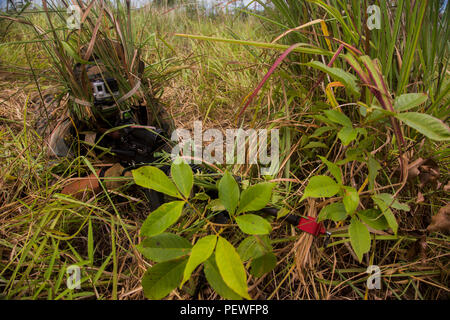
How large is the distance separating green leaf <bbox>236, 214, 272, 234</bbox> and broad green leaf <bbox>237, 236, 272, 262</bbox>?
8 centimetres

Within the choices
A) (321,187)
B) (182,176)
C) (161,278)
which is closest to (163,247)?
(161,278)

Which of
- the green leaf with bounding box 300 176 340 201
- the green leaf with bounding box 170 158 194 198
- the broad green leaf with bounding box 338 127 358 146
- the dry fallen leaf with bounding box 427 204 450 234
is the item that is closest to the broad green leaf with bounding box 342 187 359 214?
the green leaf with bounding box 300 176 340 201

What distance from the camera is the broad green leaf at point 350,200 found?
577 mm

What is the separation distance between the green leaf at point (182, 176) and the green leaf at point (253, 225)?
0.15 m

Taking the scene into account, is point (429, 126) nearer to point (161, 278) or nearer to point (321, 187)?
point (321, 187)

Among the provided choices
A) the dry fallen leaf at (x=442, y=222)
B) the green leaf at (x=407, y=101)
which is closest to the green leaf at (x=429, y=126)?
the green leaf at (x=407, y=101)

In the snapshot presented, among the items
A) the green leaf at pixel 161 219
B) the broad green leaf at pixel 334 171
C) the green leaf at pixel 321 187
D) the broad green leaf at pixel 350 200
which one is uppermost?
the broad green leaf at pixel 334 171

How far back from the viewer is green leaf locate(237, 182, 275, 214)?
627 millimetres

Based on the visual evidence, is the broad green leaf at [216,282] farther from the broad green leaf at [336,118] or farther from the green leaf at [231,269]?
the broad green leaf at [336,118]

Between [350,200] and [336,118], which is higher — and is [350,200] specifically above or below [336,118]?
below

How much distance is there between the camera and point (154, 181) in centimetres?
64

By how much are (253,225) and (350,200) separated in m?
0.23
